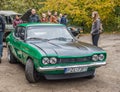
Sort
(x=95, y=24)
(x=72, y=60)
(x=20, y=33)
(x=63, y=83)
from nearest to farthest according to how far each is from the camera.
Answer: (x=72, y=60)
(x=63, y=83)
(x=20, y=33)
(x=95, y=24)

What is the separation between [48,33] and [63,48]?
4.30ft

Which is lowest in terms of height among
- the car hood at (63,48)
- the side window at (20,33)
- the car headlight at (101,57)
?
the car headlight at (101,57)

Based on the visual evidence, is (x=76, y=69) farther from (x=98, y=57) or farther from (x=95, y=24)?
(x=95, y=24)

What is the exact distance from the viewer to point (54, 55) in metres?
6.80

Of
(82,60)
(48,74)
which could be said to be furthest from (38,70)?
(82,60)

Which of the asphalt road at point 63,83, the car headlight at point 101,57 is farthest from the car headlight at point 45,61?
the car headlight at point 101,57

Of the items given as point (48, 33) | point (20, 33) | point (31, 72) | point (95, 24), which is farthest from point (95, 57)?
point (95, 24)

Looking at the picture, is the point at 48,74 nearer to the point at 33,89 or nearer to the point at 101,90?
the point at 33,89

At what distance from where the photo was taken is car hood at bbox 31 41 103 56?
695 centimetres

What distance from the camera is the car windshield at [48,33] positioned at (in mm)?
8305

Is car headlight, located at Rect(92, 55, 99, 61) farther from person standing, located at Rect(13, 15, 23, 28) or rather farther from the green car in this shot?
person standing, located at Rect(13, 15, 23, 28)

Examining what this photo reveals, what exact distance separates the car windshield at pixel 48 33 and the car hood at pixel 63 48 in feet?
1.56

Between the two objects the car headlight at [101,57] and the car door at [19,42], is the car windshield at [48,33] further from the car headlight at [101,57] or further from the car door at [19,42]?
the car headlight at [101,57]

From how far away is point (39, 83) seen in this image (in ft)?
24.3
